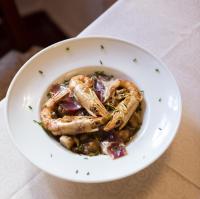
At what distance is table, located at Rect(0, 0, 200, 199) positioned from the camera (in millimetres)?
724

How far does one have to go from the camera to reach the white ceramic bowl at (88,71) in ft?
2.17

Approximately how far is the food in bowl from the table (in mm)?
92

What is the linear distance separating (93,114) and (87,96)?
0.05 m

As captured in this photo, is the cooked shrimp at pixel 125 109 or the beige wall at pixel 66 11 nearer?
the cooked shrimp at pixel 125 109

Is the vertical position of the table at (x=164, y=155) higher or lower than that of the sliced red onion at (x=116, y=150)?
lower

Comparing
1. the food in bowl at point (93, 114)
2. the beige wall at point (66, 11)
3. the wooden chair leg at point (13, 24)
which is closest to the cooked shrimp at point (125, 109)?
the food in bowl at point (93, 114)

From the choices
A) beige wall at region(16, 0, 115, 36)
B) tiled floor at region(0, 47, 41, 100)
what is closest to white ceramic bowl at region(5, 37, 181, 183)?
tiled floor at region(0, 47, 41, 100)

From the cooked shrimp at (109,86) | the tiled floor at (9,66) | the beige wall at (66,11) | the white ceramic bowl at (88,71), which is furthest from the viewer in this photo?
the beige wall at (66,11)

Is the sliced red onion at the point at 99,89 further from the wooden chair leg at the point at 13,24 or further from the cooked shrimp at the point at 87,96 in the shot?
the wooden chair leg at the point at 13,24

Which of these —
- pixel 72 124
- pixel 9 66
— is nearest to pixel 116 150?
pixel 72 124

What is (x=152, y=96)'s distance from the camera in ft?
2.56

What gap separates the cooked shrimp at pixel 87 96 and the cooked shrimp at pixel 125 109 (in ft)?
Answer: 0.08

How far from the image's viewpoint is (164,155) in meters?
0.78

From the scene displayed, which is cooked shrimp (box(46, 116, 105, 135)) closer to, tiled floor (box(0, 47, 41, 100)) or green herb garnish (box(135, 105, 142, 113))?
green herb garnish (box(135, 105, 142, 113))
